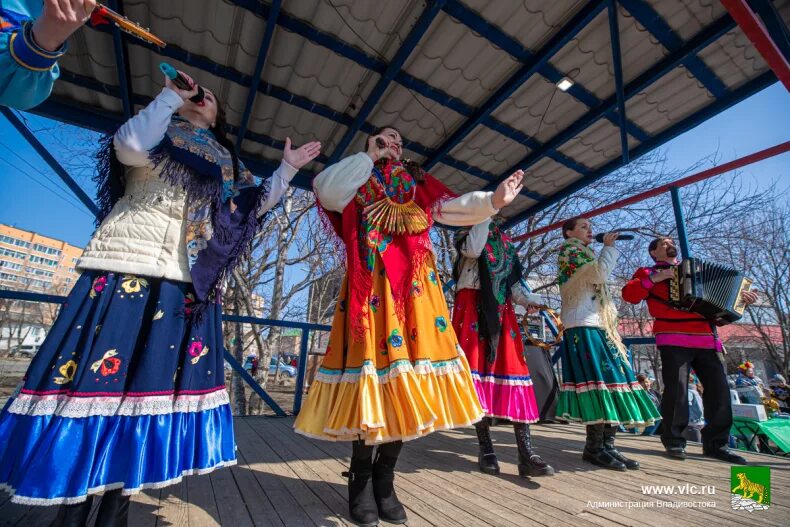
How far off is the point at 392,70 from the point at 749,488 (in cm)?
395

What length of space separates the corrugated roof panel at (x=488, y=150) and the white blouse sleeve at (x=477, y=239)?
5.61ft

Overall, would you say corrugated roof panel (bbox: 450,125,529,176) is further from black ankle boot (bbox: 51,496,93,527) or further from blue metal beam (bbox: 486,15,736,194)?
black ankle boot (bbox: 51,496,93,527)

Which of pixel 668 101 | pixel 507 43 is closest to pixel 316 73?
pixel 507 43

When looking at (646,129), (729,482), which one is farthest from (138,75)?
(729,482)

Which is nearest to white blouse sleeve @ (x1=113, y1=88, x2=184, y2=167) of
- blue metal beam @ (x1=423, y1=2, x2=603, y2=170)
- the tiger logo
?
blue metal beam @ (x1=423, y1=2, x2=603, y2=170)

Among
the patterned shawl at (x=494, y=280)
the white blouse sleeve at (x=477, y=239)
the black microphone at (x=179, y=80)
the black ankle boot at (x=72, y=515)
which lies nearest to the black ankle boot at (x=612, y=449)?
the patterned shawl at (x=494, y=280)

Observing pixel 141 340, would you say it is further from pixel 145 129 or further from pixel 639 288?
pixel 639 288

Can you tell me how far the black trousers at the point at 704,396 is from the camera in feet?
10.4

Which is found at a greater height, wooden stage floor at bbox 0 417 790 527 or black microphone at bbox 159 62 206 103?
black microphone at bbox 159 62 206 103

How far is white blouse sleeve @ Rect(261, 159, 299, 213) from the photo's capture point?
1893mm

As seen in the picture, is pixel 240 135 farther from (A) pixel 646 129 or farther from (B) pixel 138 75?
(A) pixel 646 129

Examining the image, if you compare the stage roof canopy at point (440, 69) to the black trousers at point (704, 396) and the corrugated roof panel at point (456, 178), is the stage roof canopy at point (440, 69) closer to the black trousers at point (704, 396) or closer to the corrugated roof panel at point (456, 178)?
the corrugated roof panel at point (456, 178)

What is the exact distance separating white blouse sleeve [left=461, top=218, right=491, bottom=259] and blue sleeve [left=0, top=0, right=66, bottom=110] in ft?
7.91

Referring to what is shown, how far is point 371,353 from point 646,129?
13.1ft
